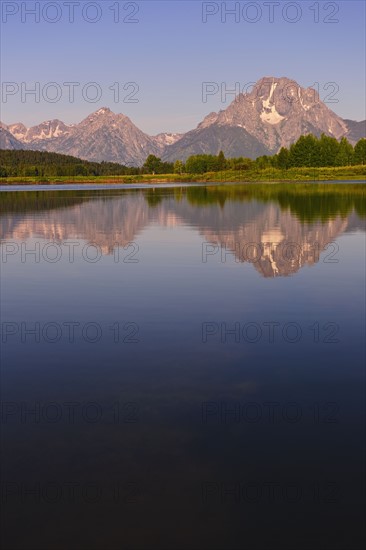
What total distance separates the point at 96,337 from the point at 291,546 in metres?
11.9

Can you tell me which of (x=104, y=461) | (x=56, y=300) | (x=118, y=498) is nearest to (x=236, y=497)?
(x=118, y=498)

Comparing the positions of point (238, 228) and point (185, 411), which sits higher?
point (238, 228)

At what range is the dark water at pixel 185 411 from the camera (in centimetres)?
893

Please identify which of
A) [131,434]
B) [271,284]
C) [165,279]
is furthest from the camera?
[165,279]

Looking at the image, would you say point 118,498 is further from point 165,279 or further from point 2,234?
point 2,234

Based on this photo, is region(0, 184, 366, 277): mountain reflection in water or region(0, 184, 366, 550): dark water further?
region(0, 184, 366, 277): mountain reflection in water

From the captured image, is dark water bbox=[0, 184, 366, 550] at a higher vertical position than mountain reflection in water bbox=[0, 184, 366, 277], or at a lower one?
lower

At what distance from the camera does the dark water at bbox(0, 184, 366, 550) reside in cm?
893

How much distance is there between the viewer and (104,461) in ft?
34.7

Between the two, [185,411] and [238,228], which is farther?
[238,228]

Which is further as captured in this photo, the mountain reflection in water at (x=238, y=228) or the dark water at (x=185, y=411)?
the mountain reflection in water at (x=238, y=228)

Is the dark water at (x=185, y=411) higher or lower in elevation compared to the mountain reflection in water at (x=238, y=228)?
lower

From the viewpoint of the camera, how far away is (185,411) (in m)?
12.8

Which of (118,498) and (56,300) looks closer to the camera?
(118,498)
